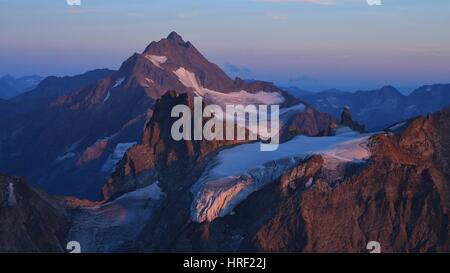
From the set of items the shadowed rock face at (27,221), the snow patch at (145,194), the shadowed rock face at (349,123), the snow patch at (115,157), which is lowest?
the snow patch at (115,157)

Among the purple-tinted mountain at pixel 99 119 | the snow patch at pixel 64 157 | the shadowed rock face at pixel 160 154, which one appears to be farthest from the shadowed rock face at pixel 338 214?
the snow patch at pixel 64 157

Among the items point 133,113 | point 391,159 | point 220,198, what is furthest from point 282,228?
point 133,113

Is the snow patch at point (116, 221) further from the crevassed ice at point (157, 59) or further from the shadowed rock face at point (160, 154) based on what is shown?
the crevassed ice at point (157, 59)

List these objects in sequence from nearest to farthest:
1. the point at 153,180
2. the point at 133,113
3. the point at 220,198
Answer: the point at 220,198, the point at 153,180, the point at 133,113

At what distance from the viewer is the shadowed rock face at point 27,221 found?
5541cm

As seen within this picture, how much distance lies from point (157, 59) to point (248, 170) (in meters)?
136

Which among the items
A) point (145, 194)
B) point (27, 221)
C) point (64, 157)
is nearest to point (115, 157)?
point (64, 157)

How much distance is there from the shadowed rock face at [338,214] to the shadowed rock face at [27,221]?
23.8 feet

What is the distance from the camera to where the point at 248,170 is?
209 ft

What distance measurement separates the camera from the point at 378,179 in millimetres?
59062
